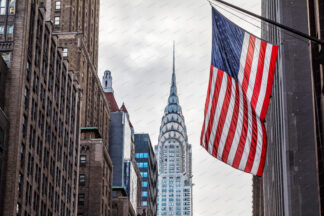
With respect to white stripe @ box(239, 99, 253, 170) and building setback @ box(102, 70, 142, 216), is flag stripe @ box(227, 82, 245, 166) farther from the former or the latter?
building setback @ box(102, 70, 142, 216)

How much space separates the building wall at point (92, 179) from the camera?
11244 cm

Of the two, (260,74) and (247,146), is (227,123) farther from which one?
(260,74)

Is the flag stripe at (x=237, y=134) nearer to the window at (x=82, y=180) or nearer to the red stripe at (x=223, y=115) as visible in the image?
the red stripe at (x=223, y=115)

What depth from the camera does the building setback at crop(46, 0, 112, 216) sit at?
115 m

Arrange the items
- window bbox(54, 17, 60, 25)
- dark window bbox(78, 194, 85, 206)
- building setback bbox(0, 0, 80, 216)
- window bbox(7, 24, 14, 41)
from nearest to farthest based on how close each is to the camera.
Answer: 1. building setback bbox(0, 0, 80, 216)
2. window bbox(7, 24, 14, 41)
3. dark window bbox(78, 194, 85, 206)
4. window bbox(54, 17, 60, 25)

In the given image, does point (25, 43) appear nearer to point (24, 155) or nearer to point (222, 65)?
point (24, 155)

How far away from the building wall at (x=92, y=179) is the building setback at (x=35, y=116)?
64.7ft

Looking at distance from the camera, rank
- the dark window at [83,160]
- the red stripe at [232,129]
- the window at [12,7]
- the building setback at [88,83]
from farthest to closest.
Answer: the dark window at [83,160] → the building setback at [88,83] → the window at [12,7] → the red stripe at [232,129]

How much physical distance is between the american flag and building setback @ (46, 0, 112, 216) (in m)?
87.7

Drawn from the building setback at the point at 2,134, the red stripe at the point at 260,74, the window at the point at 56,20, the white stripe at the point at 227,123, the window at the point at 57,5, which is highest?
the window at the point at 57,5

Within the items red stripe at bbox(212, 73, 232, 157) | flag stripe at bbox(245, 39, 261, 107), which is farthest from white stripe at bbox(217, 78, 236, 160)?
flag stripe at bbox(245, 39, 261, 107)

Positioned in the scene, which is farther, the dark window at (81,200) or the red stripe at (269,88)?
the dark window at (81,200)

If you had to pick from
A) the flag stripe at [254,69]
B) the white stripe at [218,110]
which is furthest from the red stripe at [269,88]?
the white stripe at [218,110]

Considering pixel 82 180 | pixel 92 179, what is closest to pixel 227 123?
pixel 92 179
